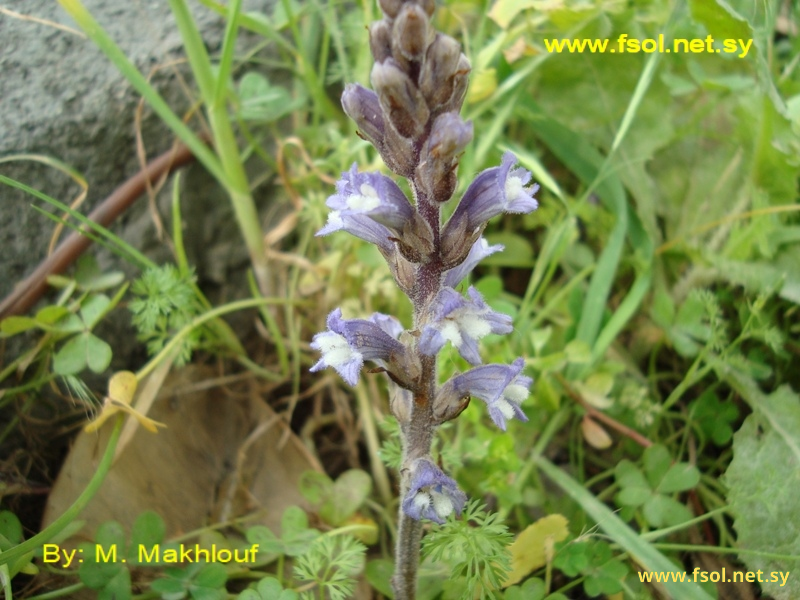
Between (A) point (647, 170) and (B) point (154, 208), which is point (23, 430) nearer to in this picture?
(B) point (154, 208)

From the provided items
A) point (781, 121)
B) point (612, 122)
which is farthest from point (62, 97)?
point (781, 121)

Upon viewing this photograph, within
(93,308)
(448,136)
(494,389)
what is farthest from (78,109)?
(494,389)

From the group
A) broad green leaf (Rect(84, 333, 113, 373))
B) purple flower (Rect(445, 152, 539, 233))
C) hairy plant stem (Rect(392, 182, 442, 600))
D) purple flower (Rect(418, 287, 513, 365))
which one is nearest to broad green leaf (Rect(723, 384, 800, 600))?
hairy plant stem (Rect(392, 182, 442, 600))

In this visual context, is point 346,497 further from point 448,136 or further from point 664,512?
point 448,136

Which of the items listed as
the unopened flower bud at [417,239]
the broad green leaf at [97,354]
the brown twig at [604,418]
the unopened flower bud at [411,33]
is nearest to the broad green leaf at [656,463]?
the brown twig at [604,418]

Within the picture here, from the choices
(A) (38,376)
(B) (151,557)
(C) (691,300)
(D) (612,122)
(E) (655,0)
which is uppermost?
(E) (655,0)

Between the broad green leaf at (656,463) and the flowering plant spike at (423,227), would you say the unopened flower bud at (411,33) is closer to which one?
the flowering plant spike at (423,227)

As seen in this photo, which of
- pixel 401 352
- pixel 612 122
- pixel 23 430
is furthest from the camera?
pixel 612 122
